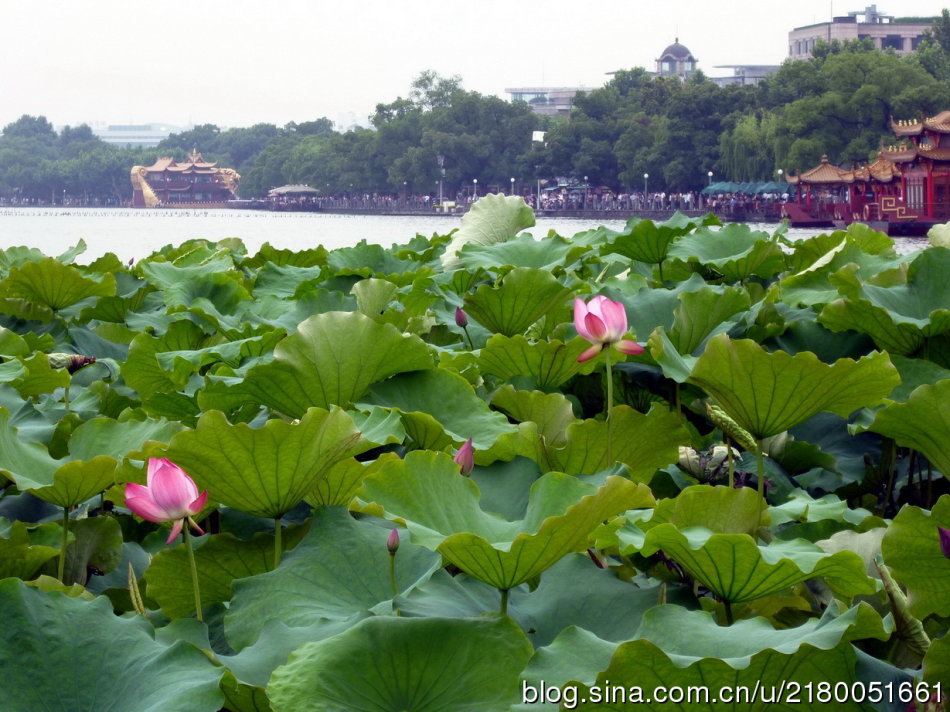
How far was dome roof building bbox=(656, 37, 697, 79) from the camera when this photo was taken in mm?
83188

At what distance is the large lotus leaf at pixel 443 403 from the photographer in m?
1.00

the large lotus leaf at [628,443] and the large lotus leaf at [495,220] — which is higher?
the large lotus leaf at [495,220]

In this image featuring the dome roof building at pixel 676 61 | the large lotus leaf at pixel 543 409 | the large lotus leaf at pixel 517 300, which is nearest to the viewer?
the large lotus leaf at pixel 543 409

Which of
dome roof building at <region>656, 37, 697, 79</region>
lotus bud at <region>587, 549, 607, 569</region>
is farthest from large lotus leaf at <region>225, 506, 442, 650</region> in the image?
dome roof building at <region>656, 37, 697, 79</region>

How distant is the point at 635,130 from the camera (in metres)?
41.3

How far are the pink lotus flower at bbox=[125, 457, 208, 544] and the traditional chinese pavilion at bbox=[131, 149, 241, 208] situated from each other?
69.6 meters

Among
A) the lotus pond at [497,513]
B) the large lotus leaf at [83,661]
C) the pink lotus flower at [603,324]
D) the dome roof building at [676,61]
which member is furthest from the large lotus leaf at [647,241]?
the dome roof building at [676,61]

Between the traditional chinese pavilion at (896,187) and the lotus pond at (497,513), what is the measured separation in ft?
72.0

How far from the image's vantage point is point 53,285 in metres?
1.79

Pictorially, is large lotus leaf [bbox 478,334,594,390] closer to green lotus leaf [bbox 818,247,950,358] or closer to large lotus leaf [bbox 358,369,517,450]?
large lotus leaf [bbox 358,369,517,450]

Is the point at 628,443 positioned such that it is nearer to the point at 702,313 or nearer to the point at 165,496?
the point at 702,313

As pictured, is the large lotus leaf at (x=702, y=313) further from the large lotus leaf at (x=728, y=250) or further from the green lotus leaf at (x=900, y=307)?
the large lotus leaf at (x=728, y=250)

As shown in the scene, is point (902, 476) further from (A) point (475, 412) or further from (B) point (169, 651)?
(B) point (169, 651)

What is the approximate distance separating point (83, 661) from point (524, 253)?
141cm
